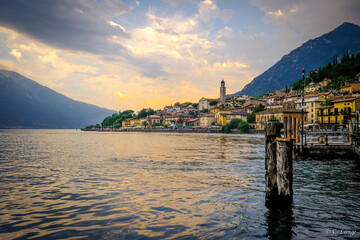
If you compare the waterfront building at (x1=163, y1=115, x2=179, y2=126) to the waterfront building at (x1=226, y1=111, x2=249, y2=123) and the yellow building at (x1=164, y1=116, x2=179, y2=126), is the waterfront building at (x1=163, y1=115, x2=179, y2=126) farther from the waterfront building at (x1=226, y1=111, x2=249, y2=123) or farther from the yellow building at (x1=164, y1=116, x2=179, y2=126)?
the waterfront building at (x1=226, y1=111, x2=249, y2=123)

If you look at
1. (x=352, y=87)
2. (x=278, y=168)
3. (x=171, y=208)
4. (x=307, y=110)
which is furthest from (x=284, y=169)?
(x=352, y=87)

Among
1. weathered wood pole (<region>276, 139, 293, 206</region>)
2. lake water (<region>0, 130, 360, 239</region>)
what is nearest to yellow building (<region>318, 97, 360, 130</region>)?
lake water (<region>0, 130, 360, 239</region>)

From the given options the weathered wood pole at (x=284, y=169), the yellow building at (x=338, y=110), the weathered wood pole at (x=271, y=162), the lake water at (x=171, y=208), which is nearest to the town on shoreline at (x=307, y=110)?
the yellow building at (x=338, y=110)

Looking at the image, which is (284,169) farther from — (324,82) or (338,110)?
(324,82)

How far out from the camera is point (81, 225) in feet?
25.5

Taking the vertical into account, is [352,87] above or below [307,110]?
above

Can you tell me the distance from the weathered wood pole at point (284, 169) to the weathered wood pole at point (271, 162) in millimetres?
168

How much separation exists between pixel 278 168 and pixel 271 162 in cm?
33

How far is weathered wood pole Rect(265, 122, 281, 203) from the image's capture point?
8.73m

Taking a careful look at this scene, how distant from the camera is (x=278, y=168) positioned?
336 inches

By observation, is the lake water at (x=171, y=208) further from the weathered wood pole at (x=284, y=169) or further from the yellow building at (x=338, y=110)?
the yellow building at (x=338, y=110)

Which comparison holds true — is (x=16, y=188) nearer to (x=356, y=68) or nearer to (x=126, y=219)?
(x=126, y=219)

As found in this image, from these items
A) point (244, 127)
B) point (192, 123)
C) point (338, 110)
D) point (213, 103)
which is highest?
point (213, 103)

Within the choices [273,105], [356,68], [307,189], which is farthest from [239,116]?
[307,189]
